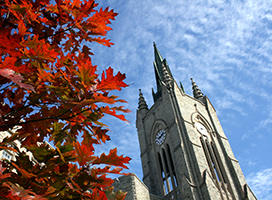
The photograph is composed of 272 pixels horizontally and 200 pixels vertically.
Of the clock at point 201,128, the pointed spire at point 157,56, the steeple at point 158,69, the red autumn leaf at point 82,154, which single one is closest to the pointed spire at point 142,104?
the steeple at point 158,69

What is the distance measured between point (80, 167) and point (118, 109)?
570 millimetres

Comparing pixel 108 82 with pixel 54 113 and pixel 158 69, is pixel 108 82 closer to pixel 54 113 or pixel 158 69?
pixel 54 113

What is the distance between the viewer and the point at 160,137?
27438mm

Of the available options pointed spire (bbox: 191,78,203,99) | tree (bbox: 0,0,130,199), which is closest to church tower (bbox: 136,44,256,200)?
pointed spire (bbox: 191,78,203,99)

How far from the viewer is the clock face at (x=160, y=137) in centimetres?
2683

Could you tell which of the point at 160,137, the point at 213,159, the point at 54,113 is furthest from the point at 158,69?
the point at 54,113

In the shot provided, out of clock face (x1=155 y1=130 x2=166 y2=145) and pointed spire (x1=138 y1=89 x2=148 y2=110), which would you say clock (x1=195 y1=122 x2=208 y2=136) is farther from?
pointed spire (x1=138 y1=89 x2=148 y2=110)

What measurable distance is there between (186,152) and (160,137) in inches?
209

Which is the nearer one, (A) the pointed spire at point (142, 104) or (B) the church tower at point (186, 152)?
(B) the church tower at point (186, 152)

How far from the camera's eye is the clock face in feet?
88.0

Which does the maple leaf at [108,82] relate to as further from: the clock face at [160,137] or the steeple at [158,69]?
the steeple at [158,69]

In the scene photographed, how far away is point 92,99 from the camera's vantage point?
6.31ft

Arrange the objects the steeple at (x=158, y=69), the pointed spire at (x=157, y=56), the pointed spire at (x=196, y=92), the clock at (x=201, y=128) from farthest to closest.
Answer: the pointed spire at (x=157, y=56) < the steeple at (x=158, y=69) < the pointed spire at (x=196, y=92) < the clock at (x=201, y=128)

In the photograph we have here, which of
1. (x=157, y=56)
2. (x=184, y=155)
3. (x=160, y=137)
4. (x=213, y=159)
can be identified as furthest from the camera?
(x=157, y=56)
